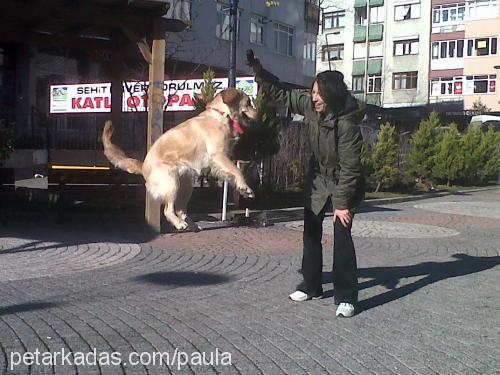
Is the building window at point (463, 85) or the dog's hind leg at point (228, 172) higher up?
the building window at point (463, 85)

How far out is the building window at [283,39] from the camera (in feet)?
133

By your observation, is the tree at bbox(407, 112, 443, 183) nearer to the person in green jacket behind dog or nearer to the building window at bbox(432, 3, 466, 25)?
the person in green jacket behind dog

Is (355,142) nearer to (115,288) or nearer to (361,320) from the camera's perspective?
(361,320)

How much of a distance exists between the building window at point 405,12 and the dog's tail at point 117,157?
60.0 m

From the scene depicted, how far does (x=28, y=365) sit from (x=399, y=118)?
152 ft

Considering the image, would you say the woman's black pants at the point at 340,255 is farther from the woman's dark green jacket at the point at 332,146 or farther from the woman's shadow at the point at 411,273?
the woman's shadow at the point at 411,273

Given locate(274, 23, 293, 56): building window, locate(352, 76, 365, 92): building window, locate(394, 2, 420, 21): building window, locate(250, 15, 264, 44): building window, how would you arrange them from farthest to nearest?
locate(352, 76, 365, 92): building window → locate(394, 2, 420, 21): building window → locate(274, 23, 293, 56): building window → locate(250, 15, 264, 44): building window

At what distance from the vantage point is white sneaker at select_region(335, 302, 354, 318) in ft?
20.9

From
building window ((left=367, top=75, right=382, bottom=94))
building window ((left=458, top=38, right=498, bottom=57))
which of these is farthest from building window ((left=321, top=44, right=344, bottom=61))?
building window ((left=458, top=38, right=498, bottom=57))

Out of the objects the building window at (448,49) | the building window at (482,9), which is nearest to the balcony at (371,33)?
the building window at (448,49)

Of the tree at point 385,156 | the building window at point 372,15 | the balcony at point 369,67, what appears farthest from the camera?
the balcony at point 369,67

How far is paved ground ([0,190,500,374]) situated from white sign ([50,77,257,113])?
150 inches

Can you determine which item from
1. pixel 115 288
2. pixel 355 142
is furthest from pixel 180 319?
pixel 355 142

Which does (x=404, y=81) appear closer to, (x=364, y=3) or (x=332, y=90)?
(x=364, y=3)
